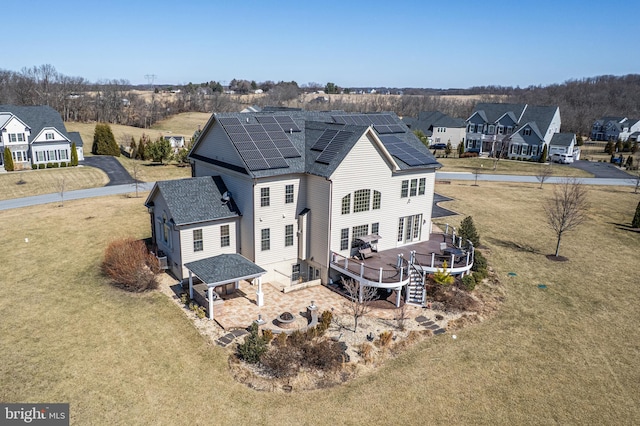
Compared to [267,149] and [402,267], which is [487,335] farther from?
[267,149]

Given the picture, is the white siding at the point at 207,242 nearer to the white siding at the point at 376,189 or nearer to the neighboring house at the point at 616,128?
the white siding at the point at 376,189

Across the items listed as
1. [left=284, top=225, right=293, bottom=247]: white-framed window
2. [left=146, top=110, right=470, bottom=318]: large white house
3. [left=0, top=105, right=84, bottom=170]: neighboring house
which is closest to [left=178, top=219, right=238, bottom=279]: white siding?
[left=146, top=110, right=470, bottom=318]: large white house

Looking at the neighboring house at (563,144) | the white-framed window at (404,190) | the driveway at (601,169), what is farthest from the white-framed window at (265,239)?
the neighboring house at (563,144)

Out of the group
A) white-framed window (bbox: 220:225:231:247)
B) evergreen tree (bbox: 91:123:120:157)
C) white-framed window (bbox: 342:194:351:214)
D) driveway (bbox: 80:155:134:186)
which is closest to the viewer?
white-framed window (bbox: 342:194:351:214)

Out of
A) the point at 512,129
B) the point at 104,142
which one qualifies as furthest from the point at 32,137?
the point at 512,129

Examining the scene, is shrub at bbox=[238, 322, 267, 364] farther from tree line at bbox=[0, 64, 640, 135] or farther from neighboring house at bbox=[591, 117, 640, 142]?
neighboring house at bbox=[591, 117, 640, 142]

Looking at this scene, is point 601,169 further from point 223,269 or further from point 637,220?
point 223,269

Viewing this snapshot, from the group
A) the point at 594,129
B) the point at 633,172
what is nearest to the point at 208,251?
the point at 633,172
